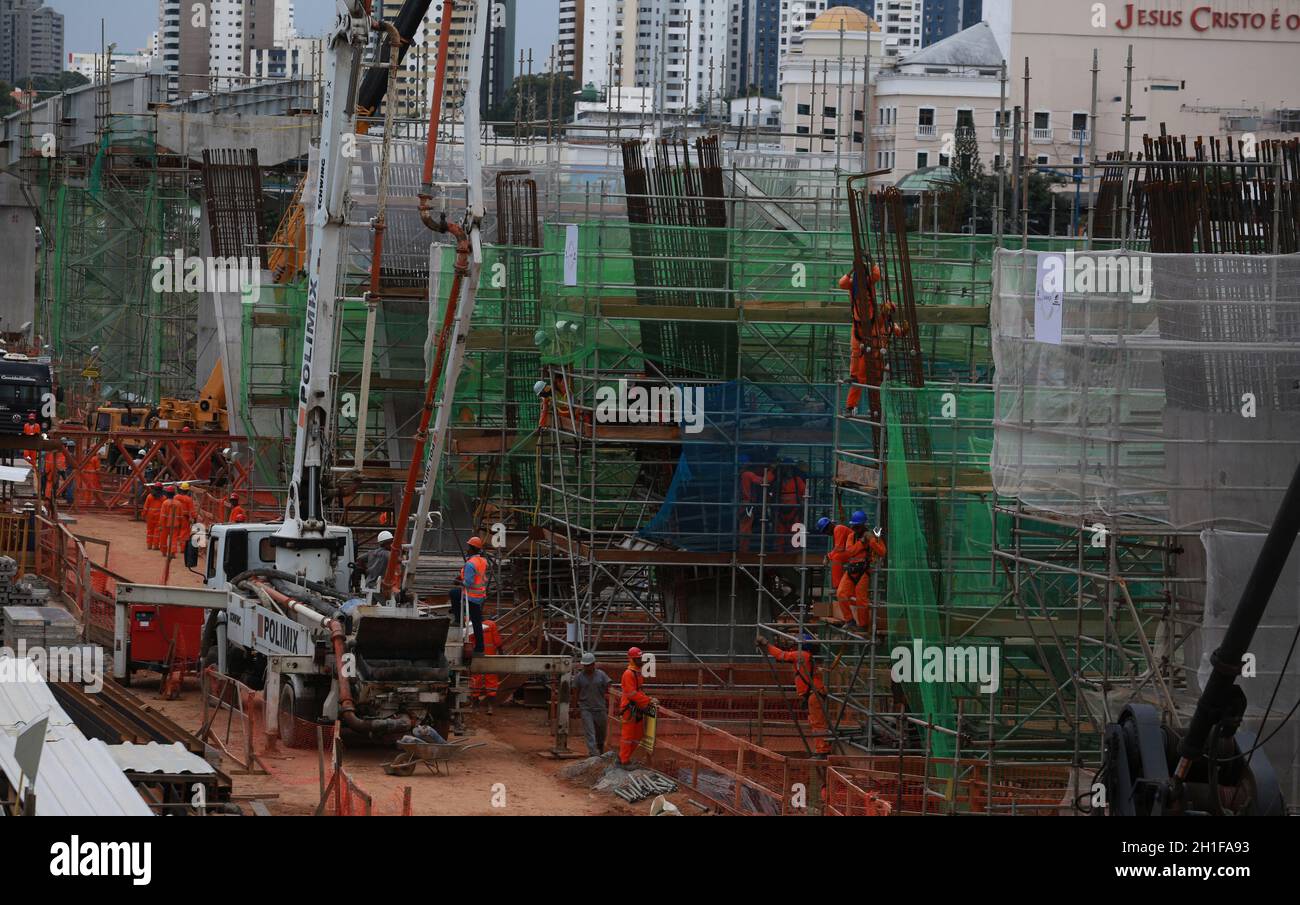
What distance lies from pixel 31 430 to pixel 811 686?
13731 mm

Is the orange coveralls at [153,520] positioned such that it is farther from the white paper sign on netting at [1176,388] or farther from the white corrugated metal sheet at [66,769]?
the white paper sign on netting at [1176,388]

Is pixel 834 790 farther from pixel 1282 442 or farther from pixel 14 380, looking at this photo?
pixel 14 380

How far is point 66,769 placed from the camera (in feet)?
40.7

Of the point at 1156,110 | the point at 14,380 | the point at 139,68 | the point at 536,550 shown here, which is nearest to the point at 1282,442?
the point at 536,550

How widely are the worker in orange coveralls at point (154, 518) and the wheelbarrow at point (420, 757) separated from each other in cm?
1457

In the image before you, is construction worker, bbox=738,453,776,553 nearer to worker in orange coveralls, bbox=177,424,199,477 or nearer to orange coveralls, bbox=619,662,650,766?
orange coveralls, bbox=619,662,650,766

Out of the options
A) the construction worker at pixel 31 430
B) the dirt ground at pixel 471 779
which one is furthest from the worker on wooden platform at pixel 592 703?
the construction worker at pixel 31 430

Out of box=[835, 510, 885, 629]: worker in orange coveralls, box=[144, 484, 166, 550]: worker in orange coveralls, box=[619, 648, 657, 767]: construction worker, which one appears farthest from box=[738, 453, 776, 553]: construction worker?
box=[144, 484, 166, 550]: worker in orange coveralls

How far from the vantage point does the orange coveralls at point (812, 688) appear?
63.7 feet

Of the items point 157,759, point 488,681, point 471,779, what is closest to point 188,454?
point 488,681

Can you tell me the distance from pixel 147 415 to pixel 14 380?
10269mm

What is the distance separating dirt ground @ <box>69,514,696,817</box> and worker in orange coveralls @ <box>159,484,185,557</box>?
30.3ft

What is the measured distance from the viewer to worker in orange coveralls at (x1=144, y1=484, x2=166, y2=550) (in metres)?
32.5
